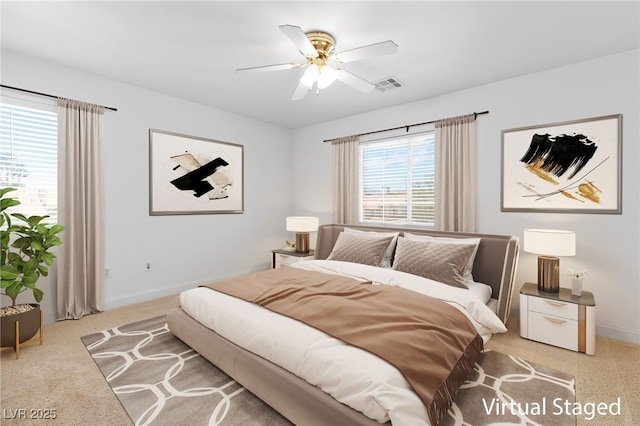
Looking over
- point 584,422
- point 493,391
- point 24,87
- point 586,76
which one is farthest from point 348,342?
point 24,87

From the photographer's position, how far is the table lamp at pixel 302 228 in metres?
4.56

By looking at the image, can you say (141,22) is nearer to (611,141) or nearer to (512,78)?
(512,78)

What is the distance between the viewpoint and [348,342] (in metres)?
1.63

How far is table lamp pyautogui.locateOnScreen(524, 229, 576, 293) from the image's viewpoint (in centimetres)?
262

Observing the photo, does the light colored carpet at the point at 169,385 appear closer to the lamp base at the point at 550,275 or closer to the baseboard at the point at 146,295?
the baseboard at the point at 146,295

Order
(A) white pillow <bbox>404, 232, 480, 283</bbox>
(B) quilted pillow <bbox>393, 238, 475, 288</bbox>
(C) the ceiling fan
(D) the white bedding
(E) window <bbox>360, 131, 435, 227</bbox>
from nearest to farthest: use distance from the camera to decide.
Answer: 1. (D) the white bedding
2. (C) the ceiling fan
3. (B) quilted pillow <bbox>393, 238, 475, 288</bbox>
4. (A) white pillow <bbox>404, 232, 480, 283</bbox>
5. (E) window <bbox>360, 131, 435, 227</bbox>

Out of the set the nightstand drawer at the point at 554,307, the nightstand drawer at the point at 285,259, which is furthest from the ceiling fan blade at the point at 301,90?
the nightstand drawer at the point at 554,307

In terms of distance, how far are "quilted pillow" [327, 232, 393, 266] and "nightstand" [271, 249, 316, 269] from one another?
80cm

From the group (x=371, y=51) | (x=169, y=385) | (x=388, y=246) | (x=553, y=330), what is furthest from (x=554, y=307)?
(x=169, y=385)

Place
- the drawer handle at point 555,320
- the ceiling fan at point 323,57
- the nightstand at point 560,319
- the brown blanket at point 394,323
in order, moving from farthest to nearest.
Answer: the drawer handle at point 555,320, the nightstand at point 560,319, the ceiling fan at point 323,57, the brown blanket at point 394,323

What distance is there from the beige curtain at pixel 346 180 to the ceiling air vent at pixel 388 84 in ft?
3.61

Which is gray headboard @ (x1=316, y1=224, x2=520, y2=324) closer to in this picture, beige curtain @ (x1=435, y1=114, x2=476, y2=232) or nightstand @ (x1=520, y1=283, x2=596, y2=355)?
nightstand @ (x1=520, y1=283, x2=596, y2=355)

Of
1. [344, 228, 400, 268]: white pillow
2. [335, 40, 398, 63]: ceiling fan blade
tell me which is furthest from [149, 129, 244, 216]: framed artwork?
[335, 40, 398, 63]: ceiling fan blade

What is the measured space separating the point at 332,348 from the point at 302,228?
2988 millimetres
